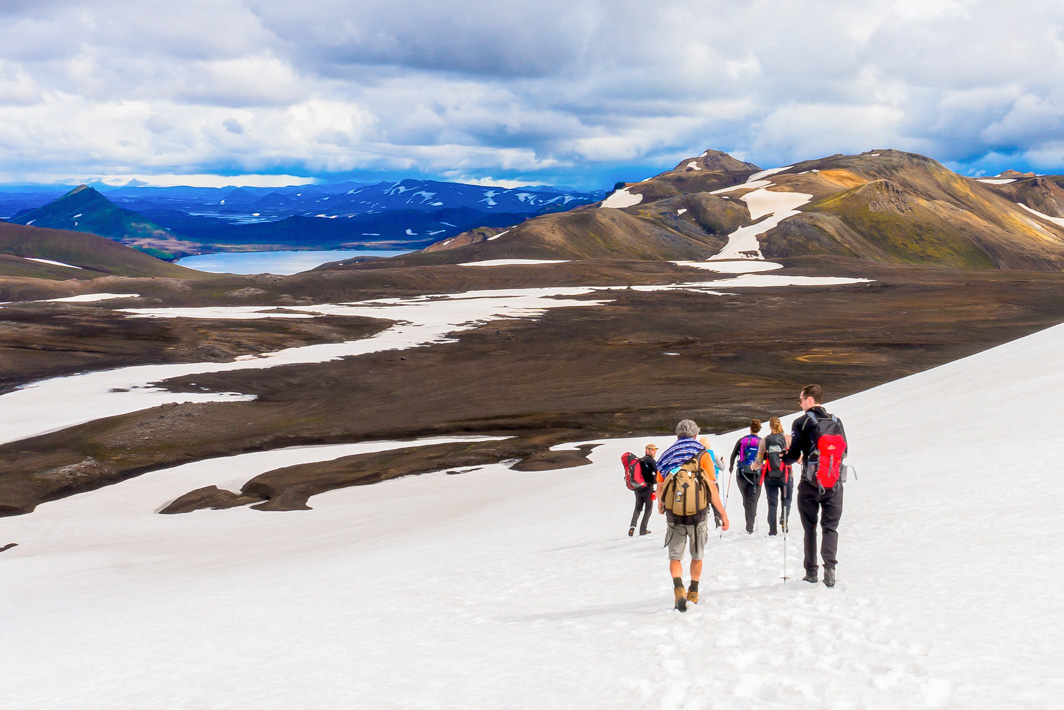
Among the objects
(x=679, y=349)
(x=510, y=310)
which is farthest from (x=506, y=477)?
(x=510, y=310)

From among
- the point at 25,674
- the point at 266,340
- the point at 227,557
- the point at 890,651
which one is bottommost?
the point at 227,557

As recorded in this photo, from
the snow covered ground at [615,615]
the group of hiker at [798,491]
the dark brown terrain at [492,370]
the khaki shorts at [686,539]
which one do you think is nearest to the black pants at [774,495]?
the snow covered ground at [615,615]

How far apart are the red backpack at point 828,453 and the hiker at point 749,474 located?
399cm

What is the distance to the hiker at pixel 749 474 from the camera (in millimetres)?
13922

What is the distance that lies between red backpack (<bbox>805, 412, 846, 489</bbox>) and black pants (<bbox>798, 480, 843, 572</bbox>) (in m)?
0.19

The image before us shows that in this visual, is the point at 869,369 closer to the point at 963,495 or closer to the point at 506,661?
the point at 963,495

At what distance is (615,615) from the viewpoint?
33.9 feet

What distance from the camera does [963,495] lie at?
13.0 meters

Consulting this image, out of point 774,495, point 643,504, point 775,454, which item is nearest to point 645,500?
point 643,504

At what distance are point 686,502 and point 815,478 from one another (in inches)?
63.6

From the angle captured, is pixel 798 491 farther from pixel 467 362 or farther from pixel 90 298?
pixel 90 298

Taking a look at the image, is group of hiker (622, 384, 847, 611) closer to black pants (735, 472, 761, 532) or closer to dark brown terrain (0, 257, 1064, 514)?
black pants (735, 472, 761, 532)

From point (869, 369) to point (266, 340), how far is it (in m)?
57.6

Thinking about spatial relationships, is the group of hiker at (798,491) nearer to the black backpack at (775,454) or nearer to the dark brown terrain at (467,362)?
the black backpack at (775,454)
